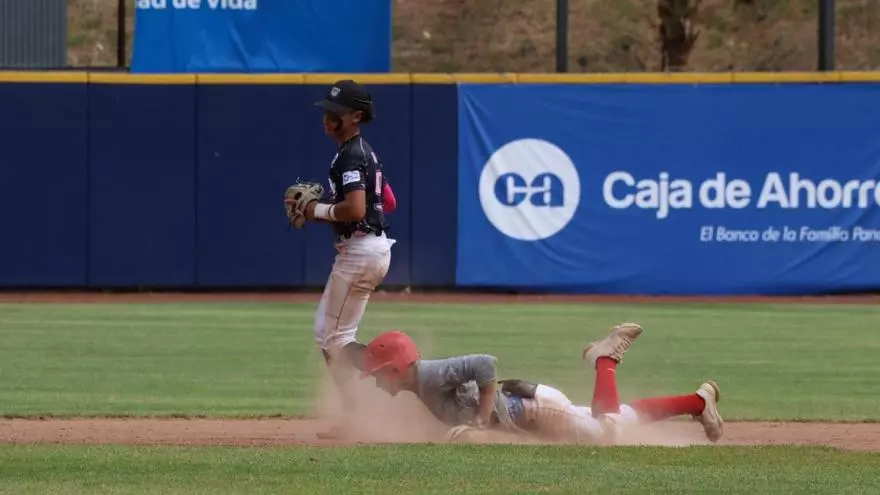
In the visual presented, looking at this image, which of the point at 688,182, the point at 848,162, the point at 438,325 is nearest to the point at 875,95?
the point at 848,162

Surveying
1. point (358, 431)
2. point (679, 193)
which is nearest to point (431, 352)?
point (358, 431)

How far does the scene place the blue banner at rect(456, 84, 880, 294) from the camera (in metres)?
20.7

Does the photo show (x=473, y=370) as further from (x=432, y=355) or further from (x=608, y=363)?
(x=432, y=355)

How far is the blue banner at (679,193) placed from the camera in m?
20.7

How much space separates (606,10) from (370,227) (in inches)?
1092

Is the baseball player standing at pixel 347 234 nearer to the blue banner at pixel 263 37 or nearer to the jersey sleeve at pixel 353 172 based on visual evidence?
the jersey sleeve at pixel 353 172

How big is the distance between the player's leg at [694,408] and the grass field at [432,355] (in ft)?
0.98

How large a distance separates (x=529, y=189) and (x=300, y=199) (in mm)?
12241

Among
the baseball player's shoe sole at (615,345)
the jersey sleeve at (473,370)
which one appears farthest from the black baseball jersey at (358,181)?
the baseball player's shoe sole at (615,345)

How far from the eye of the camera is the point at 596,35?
34.6 meters

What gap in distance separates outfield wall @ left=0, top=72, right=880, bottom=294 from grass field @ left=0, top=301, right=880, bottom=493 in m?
1.29

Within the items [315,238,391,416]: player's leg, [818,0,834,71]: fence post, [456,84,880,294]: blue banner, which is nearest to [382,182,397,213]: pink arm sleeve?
[315,238,391,416]: player's leg

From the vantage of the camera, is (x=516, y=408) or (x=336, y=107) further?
(x=336, y=107)

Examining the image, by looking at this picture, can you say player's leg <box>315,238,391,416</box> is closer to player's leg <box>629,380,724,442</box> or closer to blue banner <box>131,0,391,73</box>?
player's leg <box>629,380,724,442</box>
